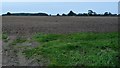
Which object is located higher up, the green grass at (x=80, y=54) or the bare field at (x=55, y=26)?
the green grass at (x=80, y=54)

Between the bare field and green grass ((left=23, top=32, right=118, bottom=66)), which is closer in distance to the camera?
green grass ((left=23, top=32, right=118, bottom=66))

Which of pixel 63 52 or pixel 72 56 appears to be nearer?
pixel 72 56

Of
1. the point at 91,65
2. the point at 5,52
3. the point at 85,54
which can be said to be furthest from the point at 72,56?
the point at 5,52

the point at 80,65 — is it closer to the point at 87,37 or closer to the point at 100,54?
the point at 100,54

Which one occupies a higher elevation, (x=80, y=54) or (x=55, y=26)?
(x=80, y=54)

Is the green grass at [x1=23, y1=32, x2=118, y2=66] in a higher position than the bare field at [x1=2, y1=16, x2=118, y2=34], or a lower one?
higher

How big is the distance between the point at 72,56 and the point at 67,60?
0.70 metres

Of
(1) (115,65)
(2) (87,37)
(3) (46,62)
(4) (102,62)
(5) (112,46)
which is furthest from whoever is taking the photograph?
(2) (87,37)

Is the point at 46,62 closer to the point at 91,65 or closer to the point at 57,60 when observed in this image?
the point at 57,60

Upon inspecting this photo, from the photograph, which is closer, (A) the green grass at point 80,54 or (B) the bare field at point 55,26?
(A) the green grass at point 80,54

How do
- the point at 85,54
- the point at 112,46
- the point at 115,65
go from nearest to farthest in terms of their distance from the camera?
the point at 115,65
the point at 85,54
the point at 112,46

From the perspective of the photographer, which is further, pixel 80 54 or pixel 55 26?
pixel 55 26

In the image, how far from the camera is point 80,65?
10508mm

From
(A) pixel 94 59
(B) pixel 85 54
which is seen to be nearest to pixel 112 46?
(B) pixel 85 54
